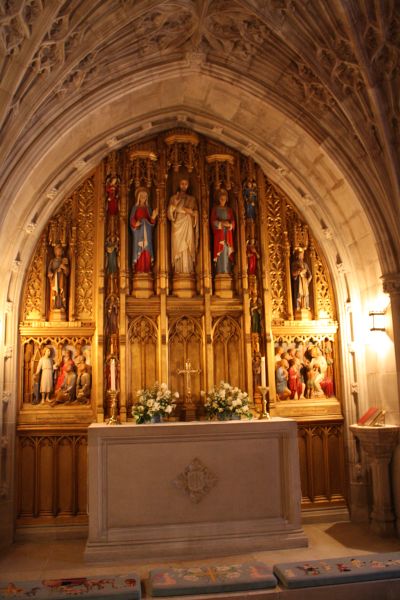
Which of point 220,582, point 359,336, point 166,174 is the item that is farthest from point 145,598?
point 166,174

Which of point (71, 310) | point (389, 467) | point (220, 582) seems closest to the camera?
point (220, 582)

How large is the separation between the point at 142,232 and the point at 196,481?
4360mm

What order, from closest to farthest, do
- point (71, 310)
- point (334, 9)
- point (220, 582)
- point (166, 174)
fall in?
point (220, 582) < point (334, 9) < point (71, 310) < point (166, 174)

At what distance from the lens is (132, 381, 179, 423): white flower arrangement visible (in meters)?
8.06

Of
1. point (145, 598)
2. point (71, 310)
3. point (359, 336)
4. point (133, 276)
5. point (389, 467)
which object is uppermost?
point (133, 276)

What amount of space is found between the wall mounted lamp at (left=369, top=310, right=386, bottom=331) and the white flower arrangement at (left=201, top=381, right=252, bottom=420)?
2240 mm

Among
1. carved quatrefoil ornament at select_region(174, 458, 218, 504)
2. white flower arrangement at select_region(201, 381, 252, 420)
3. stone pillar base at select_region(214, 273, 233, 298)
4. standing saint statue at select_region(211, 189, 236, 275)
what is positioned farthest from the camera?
standing saint statue at select_region(211, 189, 236, 275)

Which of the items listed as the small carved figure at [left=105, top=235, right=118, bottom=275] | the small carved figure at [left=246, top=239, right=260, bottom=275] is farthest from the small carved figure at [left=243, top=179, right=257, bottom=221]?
the small carved figure at [left=105, top=235, right=118, bottom=275]

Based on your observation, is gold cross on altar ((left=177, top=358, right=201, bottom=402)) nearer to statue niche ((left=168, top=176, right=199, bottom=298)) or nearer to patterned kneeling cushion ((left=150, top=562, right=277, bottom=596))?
statue niche ((left=168, top=176, right=199, bottom=298))

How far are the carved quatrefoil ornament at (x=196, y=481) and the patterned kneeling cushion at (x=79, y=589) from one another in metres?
1.95

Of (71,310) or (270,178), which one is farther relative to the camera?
(270,178)

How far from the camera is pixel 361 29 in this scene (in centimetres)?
736

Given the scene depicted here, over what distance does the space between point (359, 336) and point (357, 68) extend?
4.23 meters

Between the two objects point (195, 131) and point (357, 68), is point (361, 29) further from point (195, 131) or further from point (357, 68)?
point (195, 131)
